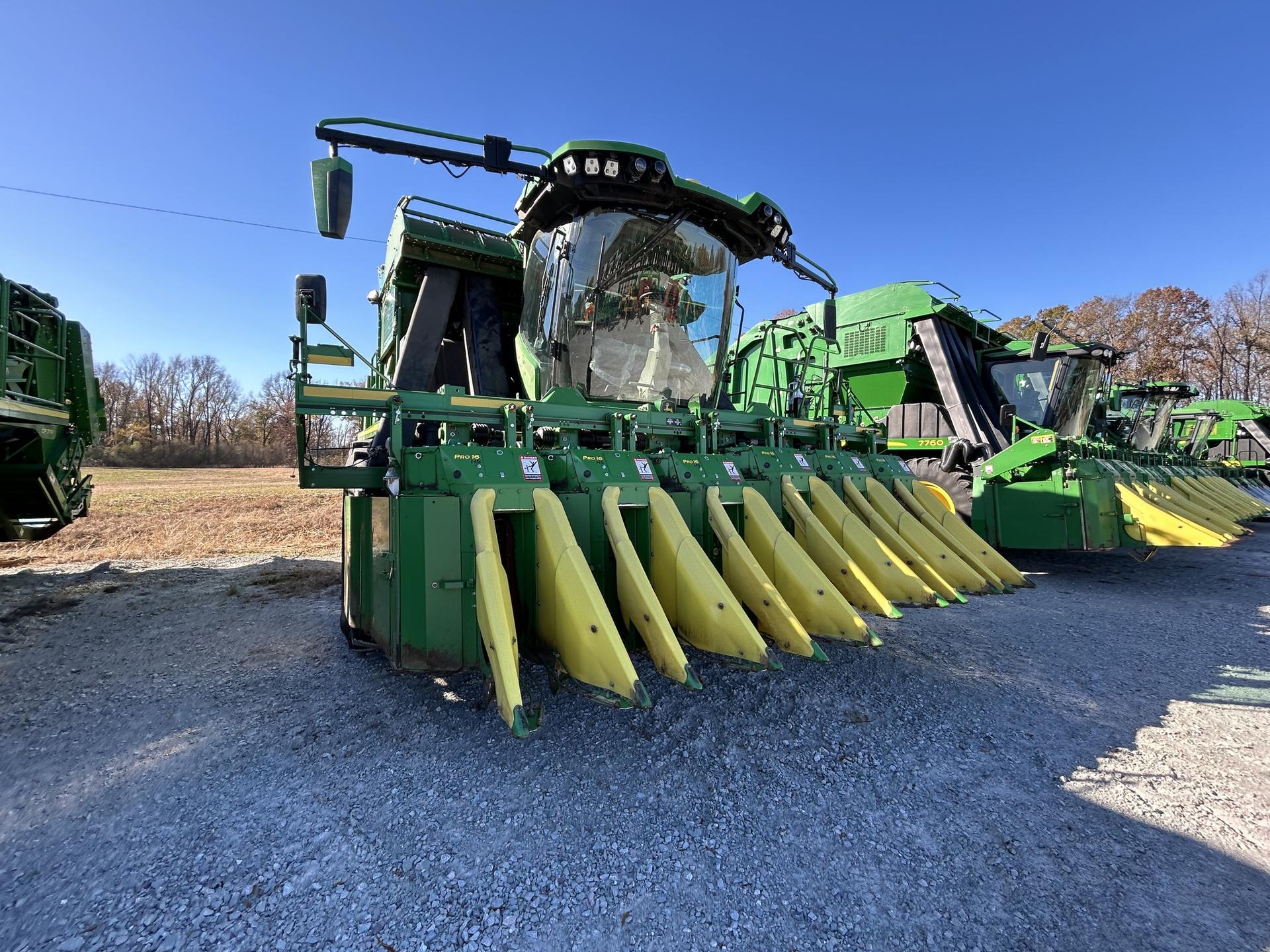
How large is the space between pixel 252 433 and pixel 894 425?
57163mm

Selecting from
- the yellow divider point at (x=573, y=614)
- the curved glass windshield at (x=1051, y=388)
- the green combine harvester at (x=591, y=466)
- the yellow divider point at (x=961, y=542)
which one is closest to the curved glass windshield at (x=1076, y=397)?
the curved glass windshield at (x=1051, y=388)

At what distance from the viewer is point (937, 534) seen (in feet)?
14.7

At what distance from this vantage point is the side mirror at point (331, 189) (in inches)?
116

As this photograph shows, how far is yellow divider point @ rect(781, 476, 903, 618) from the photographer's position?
131 inches

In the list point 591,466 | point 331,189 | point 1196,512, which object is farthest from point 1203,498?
point 331,189

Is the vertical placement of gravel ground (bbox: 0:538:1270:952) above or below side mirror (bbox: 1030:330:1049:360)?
below

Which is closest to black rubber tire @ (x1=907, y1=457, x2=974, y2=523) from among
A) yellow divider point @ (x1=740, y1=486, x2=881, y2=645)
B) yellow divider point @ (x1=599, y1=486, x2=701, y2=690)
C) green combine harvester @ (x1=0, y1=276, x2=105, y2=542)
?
yellow divider point @ (x1=740, y1=486, x2=881, y2=645)

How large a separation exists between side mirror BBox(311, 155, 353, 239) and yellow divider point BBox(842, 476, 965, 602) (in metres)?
3.85

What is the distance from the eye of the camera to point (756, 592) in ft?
10.2

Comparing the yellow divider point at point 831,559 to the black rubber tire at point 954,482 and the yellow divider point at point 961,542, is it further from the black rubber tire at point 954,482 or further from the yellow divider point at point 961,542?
the black rubber tire at point 954,482

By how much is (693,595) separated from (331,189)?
112 inches

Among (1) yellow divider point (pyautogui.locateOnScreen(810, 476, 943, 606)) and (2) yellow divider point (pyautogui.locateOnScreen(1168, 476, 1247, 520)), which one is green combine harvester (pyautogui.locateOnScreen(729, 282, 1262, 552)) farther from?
(1) yellow divider point (pyautogui.locateOnScreen(810, 476, 943, 606))

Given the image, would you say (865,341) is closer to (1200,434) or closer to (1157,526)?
(1157,526)

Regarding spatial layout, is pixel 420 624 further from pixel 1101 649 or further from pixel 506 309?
pixel 1101 649
